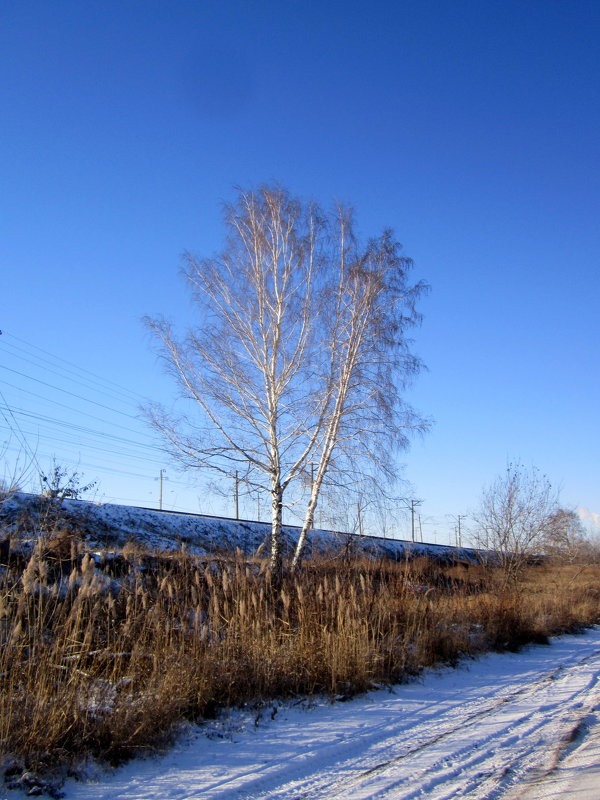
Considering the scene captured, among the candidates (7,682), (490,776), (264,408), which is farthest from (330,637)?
(264,408)

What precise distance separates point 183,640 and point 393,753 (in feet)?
7.33

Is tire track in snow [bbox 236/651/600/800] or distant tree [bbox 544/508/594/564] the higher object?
distant tree [bbox 544/508/594/564]

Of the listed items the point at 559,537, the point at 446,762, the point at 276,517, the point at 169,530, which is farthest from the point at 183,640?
the point at 559,537

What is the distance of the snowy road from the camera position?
3756mm

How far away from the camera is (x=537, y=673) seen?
316 inches

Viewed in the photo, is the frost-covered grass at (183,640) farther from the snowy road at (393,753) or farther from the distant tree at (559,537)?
the distant tree at (559,537)

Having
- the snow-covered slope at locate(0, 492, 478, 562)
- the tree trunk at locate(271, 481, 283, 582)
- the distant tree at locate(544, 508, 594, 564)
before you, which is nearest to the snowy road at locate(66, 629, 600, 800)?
the snow-covered slope at locate(0, 492, 478, 562)

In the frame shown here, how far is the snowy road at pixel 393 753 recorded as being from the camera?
12.3ft

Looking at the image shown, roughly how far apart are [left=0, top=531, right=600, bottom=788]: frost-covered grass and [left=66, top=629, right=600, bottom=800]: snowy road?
30 centimetres

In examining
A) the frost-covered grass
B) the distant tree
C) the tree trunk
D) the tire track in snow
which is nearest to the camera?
the tire track in snow

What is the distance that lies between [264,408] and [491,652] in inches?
275

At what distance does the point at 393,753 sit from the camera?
14.7 ft

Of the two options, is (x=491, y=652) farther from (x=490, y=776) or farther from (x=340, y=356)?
(x=340, y=356)

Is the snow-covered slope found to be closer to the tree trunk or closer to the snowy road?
the tree trunk
